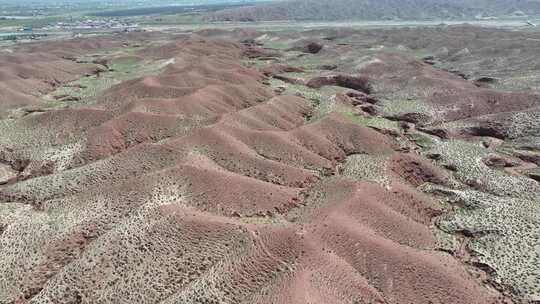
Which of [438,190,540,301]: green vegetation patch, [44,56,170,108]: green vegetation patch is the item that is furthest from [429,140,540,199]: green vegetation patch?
[44,56,170,108]: green vegetation patch

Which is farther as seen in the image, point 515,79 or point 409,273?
point 515,79

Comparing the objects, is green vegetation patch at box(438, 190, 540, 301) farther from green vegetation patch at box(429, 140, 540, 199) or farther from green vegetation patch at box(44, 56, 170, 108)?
green vegetation patch at box(44, 56, 170, 108)

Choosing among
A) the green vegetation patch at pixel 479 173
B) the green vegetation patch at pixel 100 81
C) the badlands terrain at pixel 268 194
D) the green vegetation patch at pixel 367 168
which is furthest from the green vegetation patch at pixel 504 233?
the green vegetation patch at pixel 100 81

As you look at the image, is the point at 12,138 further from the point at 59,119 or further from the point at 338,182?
the point at 338,182

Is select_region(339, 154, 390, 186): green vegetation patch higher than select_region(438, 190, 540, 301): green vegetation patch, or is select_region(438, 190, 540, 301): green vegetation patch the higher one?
select_region(339, 154, 390, 186): green vegetation patch

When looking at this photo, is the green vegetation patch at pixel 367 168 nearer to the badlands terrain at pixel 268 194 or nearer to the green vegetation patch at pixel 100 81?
the badlands terrain at pixel 268 194

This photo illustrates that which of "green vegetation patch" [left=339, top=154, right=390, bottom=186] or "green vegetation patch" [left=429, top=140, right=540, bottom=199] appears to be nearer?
"green vegetation patch" [left=429, top=140, right=540, bottom=199]

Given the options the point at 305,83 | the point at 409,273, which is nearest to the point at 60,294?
the point at 409,273

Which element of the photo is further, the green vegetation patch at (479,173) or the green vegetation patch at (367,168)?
the green vegetation patch at (367,168)
